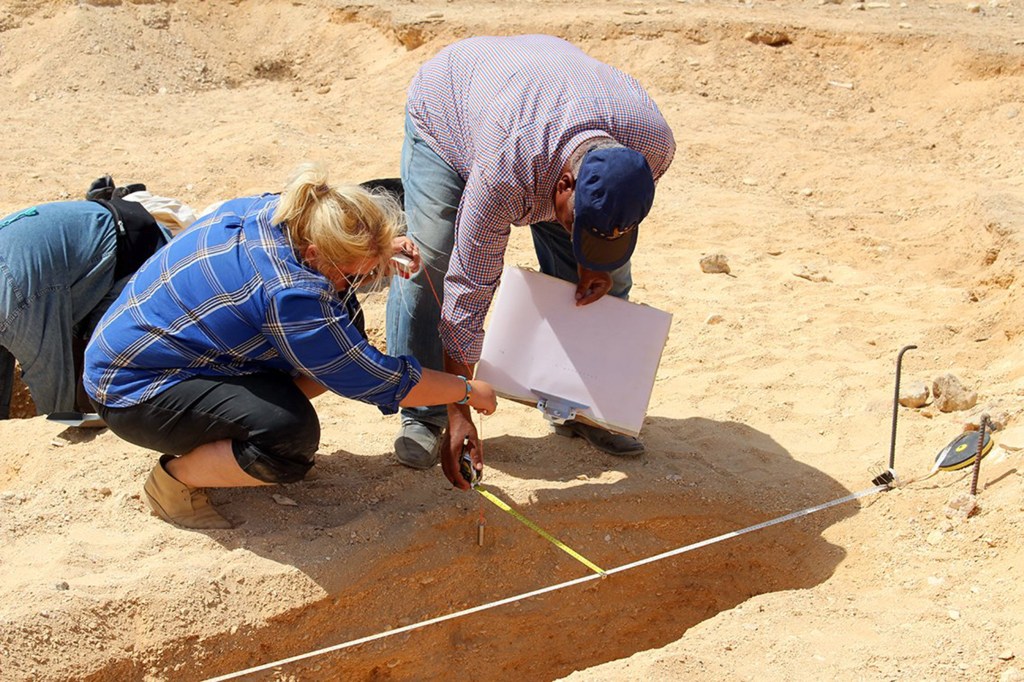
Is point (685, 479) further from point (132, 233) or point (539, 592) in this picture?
point (132, 233)

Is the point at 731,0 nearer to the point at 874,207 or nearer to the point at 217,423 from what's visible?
the point at 874,207

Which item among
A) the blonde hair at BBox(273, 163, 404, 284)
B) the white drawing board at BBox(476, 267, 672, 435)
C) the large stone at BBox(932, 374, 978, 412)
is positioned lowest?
the large stone at BBox(932, 374, 978, 412)

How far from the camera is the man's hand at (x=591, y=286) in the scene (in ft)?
11.4

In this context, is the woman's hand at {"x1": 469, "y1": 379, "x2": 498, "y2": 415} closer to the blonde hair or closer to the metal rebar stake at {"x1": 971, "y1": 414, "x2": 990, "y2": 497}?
the blonde hair

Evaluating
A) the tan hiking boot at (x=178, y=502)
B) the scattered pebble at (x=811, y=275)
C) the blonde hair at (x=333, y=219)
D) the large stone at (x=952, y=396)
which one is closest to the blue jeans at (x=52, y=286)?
the tan hiking boot at (x=178, y=502)

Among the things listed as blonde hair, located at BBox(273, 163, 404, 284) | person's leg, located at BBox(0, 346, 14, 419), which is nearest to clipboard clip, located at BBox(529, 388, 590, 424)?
blonde hair, located at BBox(273, 163, 404, 284)

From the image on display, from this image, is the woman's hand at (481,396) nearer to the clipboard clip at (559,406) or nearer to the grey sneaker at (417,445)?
the clipboard clip at (559,406)

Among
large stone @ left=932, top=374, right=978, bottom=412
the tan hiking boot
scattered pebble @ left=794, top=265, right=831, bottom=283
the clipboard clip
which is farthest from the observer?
scattered pebble @ left=794, top=265, right=831, bottom=283

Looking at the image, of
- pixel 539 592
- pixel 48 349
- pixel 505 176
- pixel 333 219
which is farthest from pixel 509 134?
pixel 48 349

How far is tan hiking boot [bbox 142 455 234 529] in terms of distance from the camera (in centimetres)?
332

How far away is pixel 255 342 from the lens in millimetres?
2994

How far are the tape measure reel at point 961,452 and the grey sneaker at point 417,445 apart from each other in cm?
171

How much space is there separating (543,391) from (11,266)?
183 centimetres

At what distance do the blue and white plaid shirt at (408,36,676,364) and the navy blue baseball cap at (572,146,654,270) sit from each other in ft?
0.43
